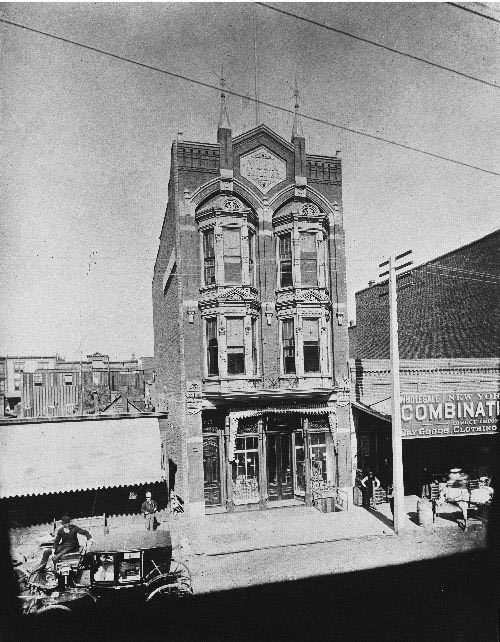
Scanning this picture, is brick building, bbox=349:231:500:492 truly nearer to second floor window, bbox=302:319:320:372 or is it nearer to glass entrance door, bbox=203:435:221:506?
second floor window, bbox=302:319:320:372

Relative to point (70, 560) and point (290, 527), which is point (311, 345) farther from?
point (70, 560)

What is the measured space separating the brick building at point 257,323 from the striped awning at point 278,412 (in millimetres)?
52

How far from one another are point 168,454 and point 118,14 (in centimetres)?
1519

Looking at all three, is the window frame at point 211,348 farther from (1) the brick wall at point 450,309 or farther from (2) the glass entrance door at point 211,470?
(1) the brick wall at point 450,309

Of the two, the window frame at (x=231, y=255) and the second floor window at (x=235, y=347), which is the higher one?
the window frame at (x=231, y=255)

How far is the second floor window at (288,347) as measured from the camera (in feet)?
60.1

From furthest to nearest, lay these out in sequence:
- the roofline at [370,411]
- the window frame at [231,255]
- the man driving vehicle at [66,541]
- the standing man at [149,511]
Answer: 1. the window frame at [231,255]
2. the roofline at [370,411]
3. the standing man at [149,511]
4. the man driving vehicle at [66,541]

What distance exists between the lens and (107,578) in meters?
9.69

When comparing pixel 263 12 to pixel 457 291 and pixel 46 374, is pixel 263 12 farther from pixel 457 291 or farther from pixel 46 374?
pixel 46 374

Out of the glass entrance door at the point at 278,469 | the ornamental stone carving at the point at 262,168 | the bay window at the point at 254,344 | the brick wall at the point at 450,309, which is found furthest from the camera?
the brick wall at the point at 450,309

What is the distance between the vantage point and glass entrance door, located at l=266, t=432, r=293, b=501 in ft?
58.6

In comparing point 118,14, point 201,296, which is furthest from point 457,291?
point 118,14

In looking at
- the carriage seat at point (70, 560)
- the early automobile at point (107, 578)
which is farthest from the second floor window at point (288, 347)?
the carriage seat at point (70, 560)

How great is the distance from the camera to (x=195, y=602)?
34.1 feet
